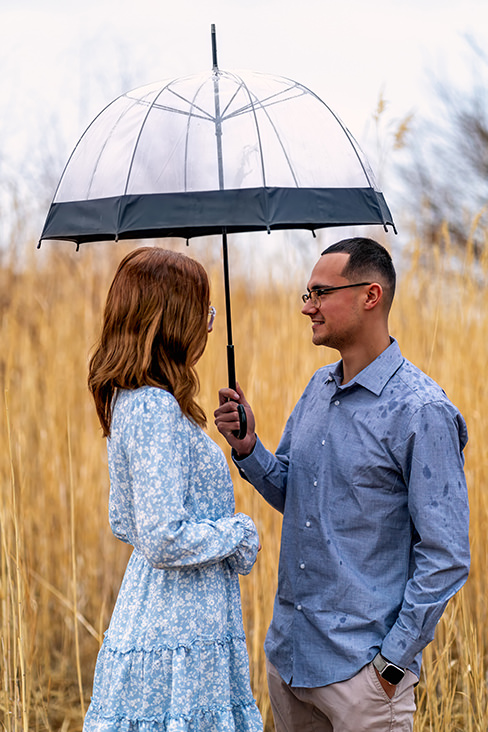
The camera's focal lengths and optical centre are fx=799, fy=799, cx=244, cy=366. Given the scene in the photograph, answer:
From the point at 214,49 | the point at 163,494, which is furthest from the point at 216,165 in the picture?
the point at 163,494

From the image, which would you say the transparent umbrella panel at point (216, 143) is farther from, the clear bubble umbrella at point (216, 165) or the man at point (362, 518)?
the man at point (362, 518)

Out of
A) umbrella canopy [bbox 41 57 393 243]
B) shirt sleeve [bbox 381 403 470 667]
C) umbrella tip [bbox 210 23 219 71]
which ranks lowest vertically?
shirt sleeve [bbox 381 403 470 667]

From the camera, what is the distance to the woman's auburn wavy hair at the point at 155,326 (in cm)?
149

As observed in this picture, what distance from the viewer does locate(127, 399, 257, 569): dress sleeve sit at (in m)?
1.41

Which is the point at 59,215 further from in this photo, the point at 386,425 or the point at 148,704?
the point at 148,704

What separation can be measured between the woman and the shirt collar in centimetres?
31

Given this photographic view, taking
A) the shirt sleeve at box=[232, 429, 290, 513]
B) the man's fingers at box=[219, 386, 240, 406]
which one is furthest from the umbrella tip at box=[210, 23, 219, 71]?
the shirt sleeve at box=[232, 429, 290, 513]

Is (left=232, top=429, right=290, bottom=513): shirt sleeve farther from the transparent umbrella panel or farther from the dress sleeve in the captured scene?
the transparent umbrella panel

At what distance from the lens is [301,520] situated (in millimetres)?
1638

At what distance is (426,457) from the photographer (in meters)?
1.43

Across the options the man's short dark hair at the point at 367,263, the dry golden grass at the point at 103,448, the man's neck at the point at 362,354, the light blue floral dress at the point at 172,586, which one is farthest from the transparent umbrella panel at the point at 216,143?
the dry golden grass at the point at 103,448

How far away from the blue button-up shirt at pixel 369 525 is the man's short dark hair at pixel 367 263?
151mm

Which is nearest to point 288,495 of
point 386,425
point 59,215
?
point 386,425

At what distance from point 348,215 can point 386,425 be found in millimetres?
398
